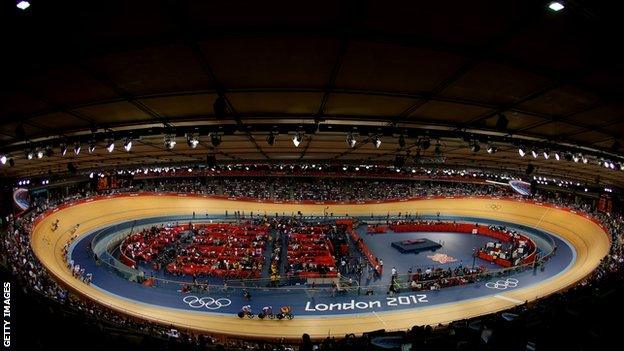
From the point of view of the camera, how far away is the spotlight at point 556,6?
10.3ft

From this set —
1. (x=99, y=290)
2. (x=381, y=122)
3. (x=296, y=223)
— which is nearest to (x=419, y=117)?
(x=381, y=122)

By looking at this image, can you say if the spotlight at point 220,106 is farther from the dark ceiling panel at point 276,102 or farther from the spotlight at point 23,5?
the spotlight at point 23,5

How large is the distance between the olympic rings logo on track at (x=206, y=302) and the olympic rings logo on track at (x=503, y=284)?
637 inches

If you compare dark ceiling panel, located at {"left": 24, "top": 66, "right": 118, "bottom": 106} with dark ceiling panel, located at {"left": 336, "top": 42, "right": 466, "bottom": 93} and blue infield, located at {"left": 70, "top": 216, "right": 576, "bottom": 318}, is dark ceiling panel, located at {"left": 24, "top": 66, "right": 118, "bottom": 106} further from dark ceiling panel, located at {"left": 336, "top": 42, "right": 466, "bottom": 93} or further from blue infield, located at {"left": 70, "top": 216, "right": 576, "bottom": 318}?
blue infield, located at {"left": 70, "top": 216, "right": 576, "bottom": 318}

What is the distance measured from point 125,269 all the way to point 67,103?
18.1 meters

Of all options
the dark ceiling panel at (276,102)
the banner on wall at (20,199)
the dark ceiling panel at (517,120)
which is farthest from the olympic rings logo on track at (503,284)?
the banner on wall at (20,199)

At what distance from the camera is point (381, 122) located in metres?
9.02

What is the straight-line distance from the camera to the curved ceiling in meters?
3.49

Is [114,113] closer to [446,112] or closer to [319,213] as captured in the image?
[446,112]

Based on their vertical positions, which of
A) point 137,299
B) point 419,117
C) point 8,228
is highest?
point 419,117

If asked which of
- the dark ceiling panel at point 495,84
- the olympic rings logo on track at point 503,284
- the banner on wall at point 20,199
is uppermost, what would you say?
the dark ceiling panel at point 495,84

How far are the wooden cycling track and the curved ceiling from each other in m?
11.2

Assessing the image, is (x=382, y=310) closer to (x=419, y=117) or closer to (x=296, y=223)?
(x=419, y=117)

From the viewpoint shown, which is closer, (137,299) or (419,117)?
(419,117)
